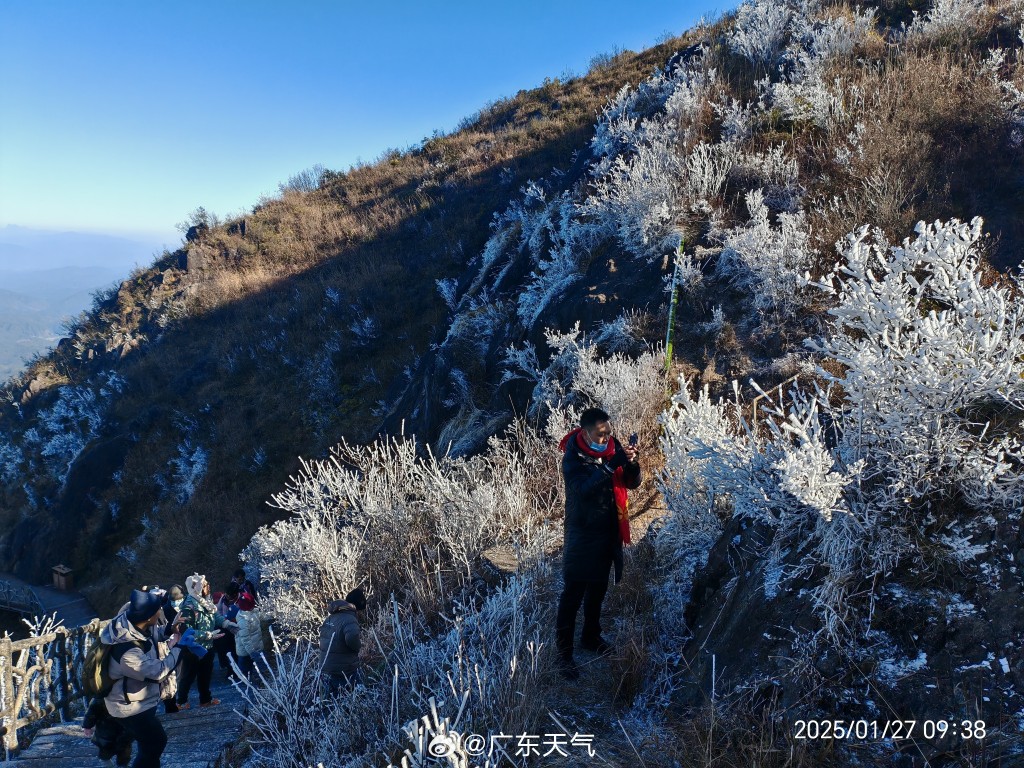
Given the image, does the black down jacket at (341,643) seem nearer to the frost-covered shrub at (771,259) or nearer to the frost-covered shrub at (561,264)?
the frost-covered shrub at (771,259)

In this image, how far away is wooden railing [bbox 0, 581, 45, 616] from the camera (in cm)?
1520

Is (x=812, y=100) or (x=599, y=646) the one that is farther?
(x=812, y=100)

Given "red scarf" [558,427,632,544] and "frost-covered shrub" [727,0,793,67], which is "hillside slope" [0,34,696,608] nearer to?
"frost-covered shrub" [727,0,793,67]

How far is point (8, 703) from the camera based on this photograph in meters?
4.62

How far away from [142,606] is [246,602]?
332cm

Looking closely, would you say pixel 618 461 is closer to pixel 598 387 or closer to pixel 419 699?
pixel 419 699

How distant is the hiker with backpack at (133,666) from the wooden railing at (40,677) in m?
1.38

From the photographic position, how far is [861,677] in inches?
76.0

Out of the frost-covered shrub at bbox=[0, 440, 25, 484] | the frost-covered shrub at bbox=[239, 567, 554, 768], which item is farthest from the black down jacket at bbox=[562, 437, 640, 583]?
the frost-covered shrub at bbox=[0, 440, 25, 484]

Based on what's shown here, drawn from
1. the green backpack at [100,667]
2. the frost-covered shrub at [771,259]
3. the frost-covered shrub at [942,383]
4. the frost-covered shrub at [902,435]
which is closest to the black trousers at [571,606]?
the frost-covered shrub at [902,435]

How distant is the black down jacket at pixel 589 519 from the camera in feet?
9.40

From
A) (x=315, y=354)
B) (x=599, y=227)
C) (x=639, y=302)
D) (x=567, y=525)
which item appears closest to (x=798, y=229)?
(x=639, y=302)

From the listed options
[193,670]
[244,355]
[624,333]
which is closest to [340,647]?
[193,670]

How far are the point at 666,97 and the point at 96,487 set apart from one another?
20.1m
